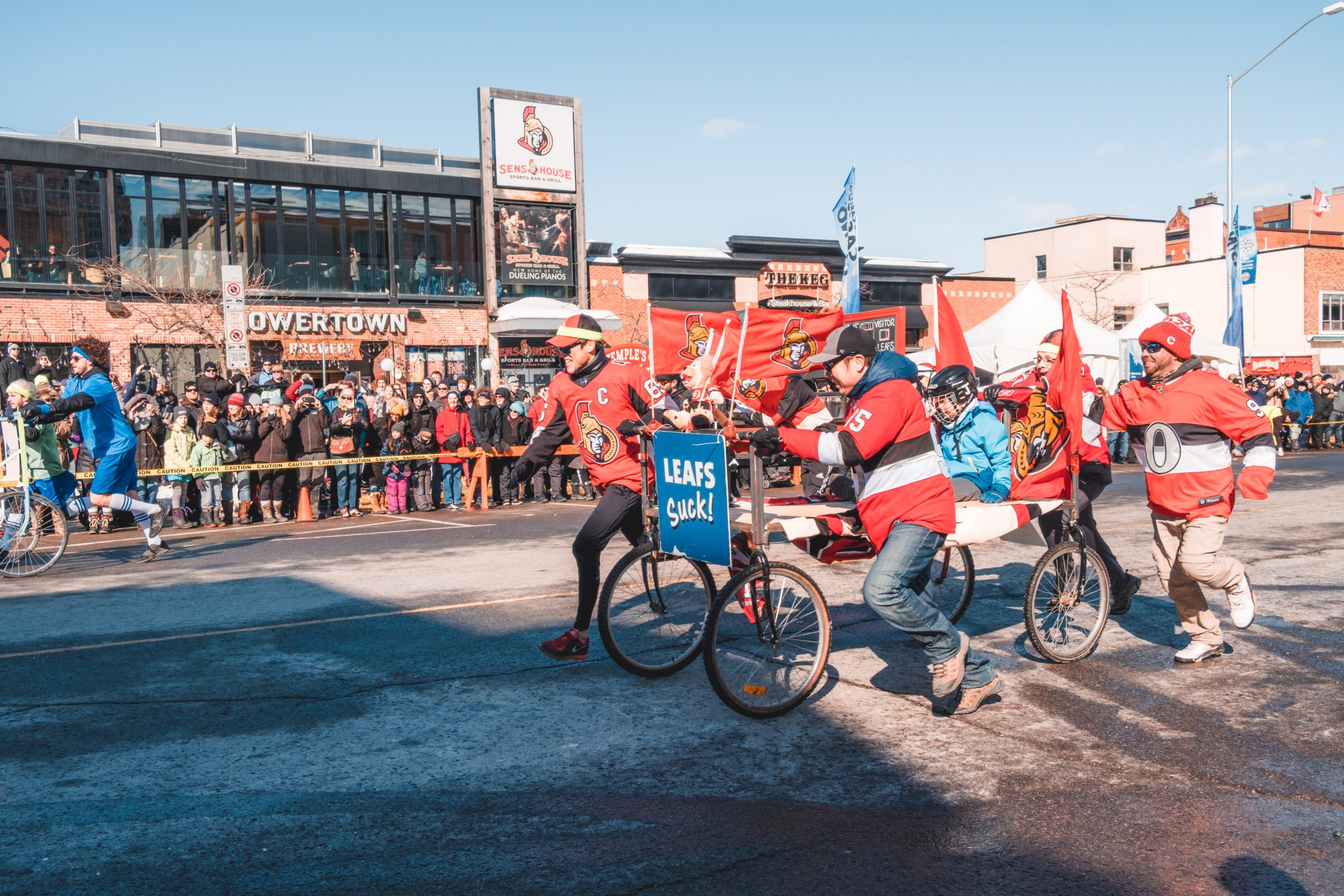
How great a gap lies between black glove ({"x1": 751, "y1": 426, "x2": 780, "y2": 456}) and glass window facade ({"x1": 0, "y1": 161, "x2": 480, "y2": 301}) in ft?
88.5

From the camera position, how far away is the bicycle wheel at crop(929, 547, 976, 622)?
24.9 ft

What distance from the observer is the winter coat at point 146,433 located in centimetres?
1488

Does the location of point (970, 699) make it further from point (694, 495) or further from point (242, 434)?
point (242, 434)

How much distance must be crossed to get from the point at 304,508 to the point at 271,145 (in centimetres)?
1994

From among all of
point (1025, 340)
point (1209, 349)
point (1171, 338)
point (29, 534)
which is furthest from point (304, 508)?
point (1209, 349)

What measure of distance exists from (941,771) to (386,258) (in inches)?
1184

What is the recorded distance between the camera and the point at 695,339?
496 inches

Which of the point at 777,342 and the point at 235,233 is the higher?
the point at 235,233

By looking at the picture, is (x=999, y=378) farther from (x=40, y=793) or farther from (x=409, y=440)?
(x=40, y=793)

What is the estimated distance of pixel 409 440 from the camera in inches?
665

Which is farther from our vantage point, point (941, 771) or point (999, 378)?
point (999, 378)

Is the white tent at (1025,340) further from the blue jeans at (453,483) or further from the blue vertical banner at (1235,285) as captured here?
the blue jeans at (453,483)

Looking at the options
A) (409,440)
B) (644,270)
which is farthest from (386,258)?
(409,440)

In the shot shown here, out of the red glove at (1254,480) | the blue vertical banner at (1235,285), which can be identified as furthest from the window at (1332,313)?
the red glove at (1254,480)
